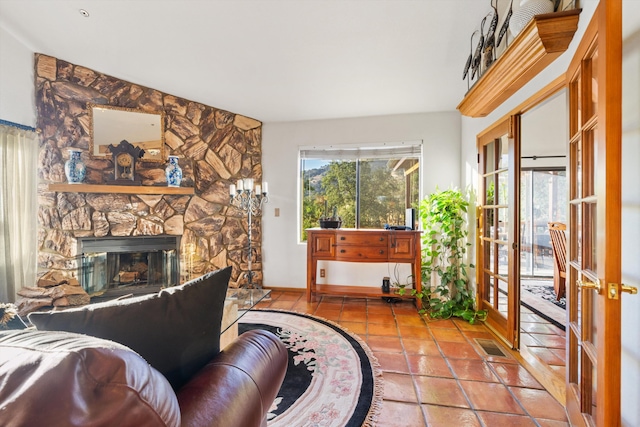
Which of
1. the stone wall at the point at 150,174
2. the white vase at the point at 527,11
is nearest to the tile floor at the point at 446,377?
the stone wall at the point at 150,174

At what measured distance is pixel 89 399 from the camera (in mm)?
370

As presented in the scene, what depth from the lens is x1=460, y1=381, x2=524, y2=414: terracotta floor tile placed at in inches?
62.2

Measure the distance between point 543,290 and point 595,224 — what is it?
139 inches

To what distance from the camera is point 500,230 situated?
8.02 ft

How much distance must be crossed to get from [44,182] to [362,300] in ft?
12.3

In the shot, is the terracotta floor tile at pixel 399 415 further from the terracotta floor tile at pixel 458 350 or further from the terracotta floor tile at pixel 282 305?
the terracotta floor tile at pixel 282 305

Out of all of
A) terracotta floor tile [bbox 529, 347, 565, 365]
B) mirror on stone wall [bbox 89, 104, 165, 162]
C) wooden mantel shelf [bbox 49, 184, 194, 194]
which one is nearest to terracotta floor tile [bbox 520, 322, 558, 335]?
terracotta floor tile [bbox 529, 347, 565, 365]

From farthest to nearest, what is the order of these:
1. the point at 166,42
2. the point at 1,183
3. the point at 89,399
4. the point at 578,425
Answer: the point at 1,183
the point at 166,42
the point at 578,425
the point at 89,399

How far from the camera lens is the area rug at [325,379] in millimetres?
1504

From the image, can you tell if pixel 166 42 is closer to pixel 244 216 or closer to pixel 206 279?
pixel 244 216

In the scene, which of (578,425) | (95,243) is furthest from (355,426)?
(95,243)

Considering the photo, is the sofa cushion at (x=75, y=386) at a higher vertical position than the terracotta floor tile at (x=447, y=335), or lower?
higher

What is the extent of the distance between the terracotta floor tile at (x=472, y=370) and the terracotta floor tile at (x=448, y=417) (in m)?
0.36

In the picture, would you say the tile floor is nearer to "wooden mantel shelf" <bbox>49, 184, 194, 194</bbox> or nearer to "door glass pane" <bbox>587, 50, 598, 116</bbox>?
"door glass pane" <bbox>587, 50, 598, 116</bbox>
